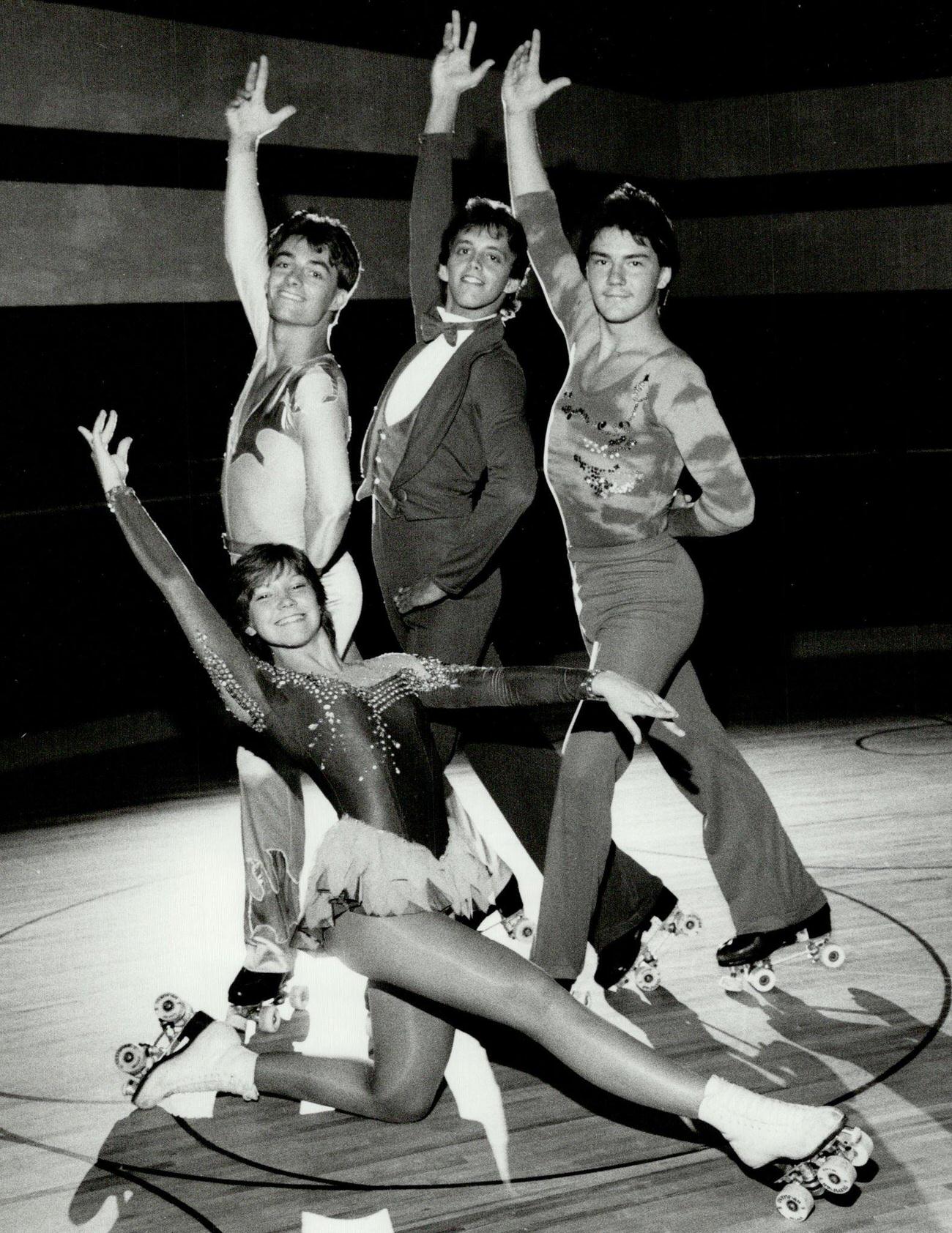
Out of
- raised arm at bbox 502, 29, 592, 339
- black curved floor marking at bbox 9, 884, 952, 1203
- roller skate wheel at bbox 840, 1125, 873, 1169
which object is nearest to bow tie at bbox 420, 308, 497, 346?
raised arm at bbox 502, 29, 592, 339

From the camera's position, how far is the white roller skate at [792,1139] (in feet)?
7.43

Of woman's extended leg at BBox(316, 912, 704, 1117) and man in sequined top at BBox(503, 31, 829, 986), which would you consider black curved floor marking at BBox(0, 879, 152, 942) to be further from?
woman's extended leg at BBox(316, 912, 704, 1117)

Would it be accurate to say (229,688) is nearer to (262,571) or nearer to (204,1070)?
(262,571)

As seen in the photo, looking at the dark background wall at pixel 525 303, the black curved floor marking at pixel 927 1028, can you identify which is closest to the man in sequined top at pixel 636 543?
the black curved floor marking at pixel 927 1028

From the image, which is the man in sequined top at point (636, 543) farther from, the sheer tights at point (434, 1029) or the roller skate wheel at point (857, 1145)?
the roller skate wheel at point (857, 1145)

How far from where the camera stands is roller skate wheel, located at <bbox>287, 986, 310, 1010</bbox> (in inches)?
129

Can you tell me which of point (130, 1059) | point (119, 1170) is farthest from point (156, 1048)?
point (119, 1170)

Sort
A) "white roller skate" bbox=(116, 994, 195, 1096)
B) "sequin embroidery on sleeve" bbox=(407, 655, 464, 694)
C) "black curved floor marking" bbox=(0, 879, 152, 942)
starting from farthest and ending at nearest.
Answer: "black curved floor marking" bbox=(0, 879, 152, 942) < "white roller skate" bbox=(116, 994, 195, 1096) < "sequin embroidery on sleeve" bbox=(407, 655, 464, 694)

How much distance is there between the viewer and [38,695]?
5402 mm

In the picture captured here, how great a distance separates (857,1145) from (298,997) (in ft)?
4.22

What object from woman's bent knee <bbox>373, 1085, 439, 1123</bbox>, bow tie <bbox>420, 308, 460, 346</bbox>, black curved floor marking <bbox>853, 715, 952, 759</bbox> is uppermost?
bow tie <bbox>420, 308, 460, 346</bbox>

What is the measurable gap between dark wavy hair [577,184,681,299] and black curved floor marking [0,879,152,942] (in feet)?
6.04

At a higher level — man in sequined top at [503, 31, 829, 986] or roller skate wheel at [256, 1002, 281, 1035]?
man in sequined top at [503, 31, 829, 986]

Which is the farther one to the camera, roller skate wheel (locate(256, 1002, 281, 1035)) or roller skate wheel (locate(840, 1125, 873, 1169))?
roller skate wheel (locate(256, 1002, 281, 1035))
